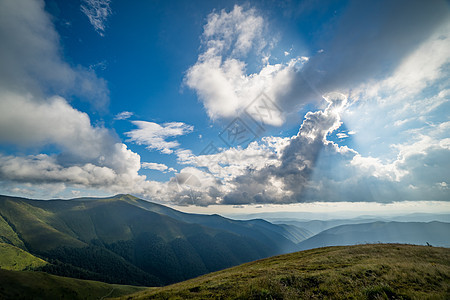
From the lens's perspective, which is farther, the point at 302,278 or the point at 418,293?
the point at 302,278

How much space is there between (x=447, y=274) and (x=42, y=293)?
108279mm

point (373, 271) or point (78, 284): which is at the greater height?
point (373, 271)

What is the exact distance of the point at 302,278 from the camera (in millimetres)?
17375

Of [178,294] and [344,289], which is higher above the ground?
[344,289]

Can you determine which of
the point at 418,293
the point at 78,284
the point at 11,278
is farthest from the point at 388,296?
the point at 78,284

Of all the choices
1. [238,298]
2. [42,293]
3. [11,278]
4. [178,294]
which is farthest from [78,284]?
[238,298]

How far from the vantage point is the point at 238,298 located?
1438cm

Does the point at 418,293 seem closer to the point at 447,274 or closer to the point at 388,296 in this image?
the point at 388,296

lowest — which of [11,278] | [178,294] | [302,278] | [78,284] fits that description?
[78,284]

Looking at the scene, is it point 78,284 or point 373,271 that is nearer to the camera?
point 373,271

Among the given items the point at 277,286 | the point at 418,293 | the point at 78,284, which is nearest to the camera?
the point at 418,293

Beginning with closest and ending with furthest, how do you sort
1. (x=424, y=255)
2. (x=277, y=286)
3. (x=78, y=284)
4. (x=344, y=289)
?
(x=344, y=289), (x=277, y=286), (x=424, y=255), (x=78, y=284)

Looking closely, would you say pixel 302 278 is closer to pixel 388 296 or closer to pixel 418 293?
pixel 388 296

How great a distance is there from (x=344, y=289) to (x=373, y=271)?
19.7 feet
